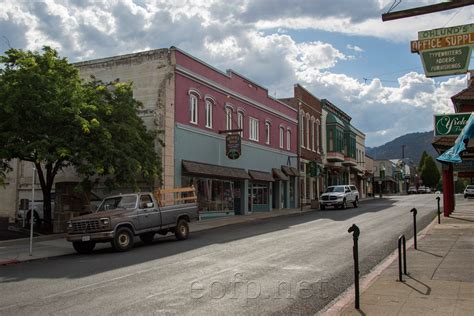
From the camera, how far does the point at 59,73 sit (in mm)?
19047

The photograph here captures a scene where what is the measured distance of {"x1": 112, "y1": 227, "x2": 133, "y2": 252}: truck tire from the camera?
15.1 m

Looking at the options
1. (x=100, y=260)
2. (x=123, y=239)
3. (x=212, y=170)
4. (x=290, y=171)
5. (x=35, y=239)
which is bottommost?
(x=100, y=260)

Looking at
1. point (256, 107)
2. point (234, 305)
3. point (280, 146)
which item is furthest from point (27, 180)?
point (234, 305)

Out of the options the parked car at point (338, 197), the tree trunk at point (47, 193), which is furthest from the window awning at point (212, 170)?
the parked car at point (338, 197)

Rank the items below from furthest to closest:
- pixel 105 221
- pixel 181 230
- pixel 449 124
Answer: pixel 449 124
pixel 181 230
pixel 105 221

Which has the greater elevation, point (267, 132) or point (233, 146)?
point (267, 132)

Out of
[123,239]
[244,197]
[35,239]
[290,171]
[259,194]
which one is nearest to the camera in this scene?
[123,239]

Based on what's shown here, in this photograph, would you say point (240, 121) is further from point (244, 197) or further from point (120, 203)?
point (120, 203)

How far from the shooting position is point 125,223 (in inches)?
612

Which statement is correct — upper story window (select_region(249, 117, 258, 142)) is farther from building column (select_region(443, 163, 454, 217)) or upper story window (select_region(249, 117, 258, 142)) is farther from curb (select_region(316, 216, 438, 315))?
curb (select_region(316, 216, 438, 315))

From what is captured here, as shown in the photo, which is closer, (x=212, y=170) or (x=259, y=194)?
(x=212, y=170)

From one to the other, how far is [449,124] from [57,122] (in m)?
15.9

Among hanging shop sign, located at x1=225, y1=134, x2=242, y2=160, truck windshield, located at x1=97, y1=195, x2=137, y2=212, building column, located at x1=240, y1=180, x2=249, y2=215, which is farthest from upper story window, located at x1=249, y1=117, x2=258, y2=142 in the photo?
truck windshield, located at x1=97, y1=195, x2=137, y2=212

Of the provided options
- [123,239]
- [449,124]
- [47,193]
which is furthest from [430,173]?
[123,239]
